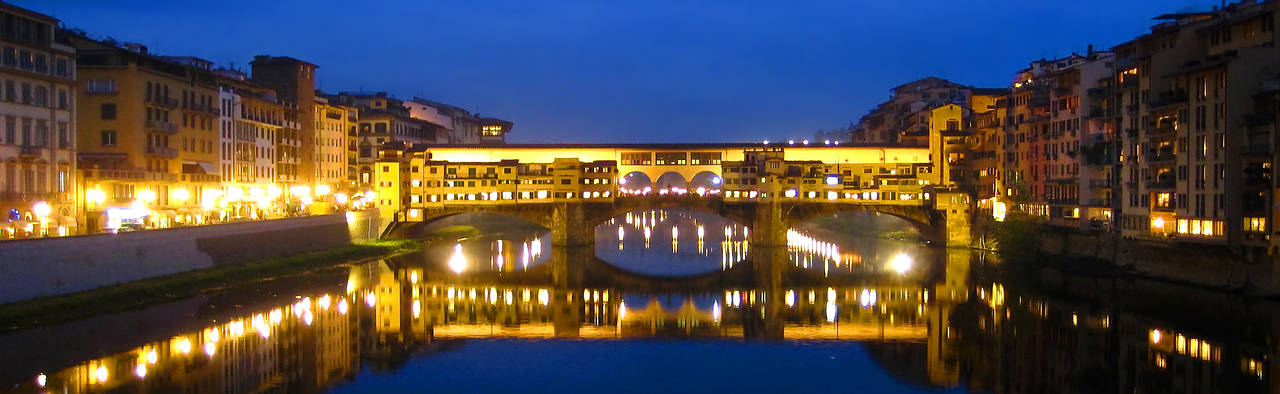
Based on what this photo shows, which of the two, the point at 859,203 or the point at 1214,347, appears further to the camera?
the point at 859,203

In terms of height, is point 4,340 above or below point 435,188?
below

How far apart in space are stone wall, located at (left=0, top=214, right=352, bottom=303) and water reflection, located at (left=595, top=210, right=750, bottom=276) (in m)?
16.4

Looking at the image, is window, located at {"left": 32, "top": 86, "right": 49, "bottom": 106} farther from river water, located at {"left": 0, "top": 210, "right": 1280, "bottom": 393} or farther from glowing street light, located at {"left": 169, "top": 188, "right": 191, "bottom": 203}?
glowing street light, located at {"left": 169, "top": 188, "right": 191, "bottom": 203}

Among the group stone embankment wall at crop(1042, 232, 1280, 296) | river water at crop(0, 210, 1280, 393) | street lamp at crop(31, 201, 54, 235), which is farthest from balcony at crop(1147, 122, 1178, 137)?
street lamp at crop(31, 201, 54, 235)

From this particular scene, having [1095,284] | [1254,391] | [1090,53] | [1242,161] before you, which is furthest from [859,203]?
[1254,391]

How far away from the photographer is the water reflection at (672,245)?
5156 cm

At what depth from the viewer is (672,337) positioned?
102ft

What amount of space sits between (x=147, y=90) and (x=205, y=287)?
42.0 ft

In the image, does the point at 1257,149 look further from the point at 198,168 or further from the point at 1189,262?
the point at 198,168

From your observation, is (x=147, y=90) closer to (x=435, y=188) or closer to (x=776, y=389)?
(x=435, y=188)

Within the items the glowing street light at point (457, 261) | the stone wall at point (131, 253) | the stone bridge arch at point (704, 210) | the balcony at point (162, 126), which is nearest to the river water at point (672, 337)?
the stone wall at point (131, 253)

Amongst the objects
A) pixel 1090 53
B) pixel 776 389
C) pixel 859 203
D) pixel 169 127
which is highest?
pixel 1090 53

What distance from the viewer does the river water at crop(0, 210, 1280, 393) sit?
24188 millimetres

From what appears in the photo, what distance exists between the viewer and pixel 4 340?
82.8 feet
